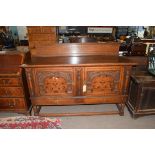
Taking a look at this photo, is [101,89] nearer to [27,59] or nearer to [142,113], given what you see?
[142,113]

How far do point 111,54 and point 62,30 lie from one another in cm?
474

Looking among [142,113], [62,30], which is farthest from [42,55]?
[62,30]

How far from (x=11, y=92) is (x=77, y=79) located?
0.97 metres

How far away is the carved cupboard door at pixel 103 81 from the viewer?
1975 mm

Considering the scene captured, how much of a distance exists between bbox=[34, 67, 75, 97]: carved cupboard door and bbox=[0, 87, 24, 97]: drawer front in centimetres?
28

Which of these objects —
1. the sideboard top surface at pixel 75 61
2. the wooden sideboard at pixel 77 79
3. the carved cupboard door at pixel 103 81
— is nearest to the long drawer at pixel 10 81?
the wooden sideboard at pixel 77 79

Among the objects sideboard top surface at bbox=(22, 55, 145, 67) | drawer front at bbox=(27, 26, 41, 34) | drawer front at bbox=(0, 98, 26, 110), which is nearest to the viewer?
sideboard top surface at bbox=(22, 55, 145, 67)

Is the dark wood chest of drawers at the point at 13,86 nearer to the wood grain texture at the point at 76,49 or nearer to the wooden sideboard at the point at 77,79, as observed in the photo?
the wooden sideboard at the point at 77,79

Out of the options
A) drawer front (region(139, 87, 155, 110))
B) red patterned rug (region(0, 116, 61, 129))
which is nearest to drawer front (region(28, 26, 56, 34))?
red patterned rug (region(0, 116, 61, 129))

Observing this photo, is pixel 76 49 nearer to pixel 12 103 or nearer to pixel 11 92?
pixel 11 92

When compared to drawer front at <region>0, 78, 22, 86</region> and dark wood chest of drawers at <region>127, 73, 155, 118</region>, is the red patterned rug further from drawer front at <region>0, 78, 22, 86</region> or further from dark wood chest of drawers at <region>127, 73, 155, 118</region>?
dark wood chest of drawers at <region>127, 73, 155, 118</region>

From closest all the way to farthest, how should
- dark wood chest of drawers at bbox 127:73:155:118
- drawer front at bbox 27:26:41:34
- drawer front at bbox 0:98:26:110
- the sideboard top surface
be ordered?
the sideboard top surface
dark wood chest of drawers at bbox 127:73:155:118
drawer front at bbox 0:98:26:110
drawer front at bbox 27:26:41:34

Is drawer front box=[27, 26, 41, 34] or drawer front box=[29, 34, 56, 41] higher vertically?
drawer front box=[27, 26, 41, 34]

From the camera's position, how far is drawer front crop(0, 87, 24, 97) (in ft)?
6.97
